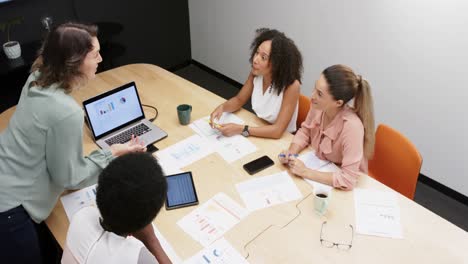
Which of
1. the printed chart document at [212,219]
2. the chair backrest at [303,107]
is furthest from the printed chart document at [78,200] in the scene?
the chair backrest at [303,107]

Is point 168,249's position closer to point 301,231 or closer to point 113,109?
point 301,231

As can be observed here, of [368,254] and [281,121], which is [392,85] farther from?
[368,254]

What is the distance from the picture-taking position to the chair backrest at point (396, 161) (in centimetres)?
187

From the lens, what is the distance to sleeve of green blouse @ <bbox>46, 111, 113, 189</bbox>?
146cm

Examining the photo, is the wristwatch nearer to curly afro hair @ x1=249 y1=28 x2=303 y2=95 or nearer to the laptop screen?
curly afro hair @ x1=249 y1=28 x2=303 y2=95

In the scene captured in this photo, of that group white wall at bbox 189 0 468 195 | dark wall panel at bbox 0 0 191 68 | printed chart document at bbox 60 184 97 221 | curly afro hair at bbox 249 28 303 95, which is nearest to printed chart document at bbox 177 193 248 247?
printed chart document at bbox 60 184 97 221

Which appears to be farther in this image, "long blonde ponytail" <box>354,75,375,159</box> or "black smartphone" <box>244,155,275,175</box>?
"black smartphone" <box>244,155,275,175</box>

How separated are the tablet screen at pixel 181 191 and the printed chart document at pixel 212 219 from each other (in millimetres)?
70

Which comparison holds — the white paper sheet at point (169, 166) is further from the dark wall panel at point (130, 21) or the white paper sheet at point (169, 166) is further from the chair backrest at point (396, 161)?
the dark wall panel at point (130, 21)

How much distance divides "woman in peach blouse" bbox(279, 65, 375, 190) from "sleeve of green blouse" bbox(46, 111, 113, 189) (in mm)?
920

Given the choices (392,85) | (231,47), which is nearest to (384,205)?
(392,85)

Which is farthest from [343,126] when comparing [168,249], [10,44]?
[10,44]

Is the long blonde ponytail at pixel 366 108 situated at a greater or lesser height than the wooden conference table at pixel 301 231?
greater

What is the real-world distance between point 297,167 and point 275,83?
2.04ft
